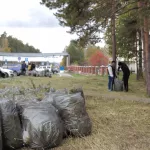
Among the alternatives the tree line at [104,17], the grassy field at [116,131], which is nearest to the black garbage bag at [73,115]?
the grassy field at [116,131]

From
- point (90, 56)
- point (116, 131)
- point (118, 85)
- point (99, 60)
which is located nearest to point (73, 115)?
point (116, 131)

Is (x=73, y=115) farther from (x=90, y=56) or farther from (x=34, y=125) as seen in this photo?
(x=90, y=56)

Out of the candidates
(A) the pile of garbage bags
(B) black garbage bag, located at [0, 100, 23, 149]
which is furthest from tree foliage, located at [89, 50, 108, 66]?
(B) black garbage bag, located at [0, 100, 23, 149]

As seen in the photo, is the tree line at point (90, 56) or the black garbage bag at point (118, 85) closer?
the black garbage bag at point (118, 85)

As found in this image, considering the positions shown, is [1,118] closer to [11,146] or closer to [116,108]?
[11,146]

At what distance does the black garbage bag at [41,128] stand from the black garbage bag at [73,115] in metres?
0.41

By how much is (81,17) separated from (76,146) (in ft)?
33.6

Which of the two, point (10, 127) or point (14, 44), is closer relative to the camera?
point (10, 127)

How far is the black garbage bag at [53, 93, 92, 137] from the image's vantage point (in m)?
5.55

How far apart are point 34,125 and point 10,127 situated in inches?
15.4

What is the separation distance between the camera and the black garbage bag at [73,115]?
18.2ft

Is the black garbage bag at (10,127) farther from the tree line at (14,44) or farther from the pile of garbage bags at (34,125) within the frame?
the tree line at (14,44)

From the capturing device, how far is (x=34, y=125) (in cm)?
482

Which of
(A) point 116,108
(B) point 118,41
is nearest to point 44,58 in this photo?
(B) point 118,41
